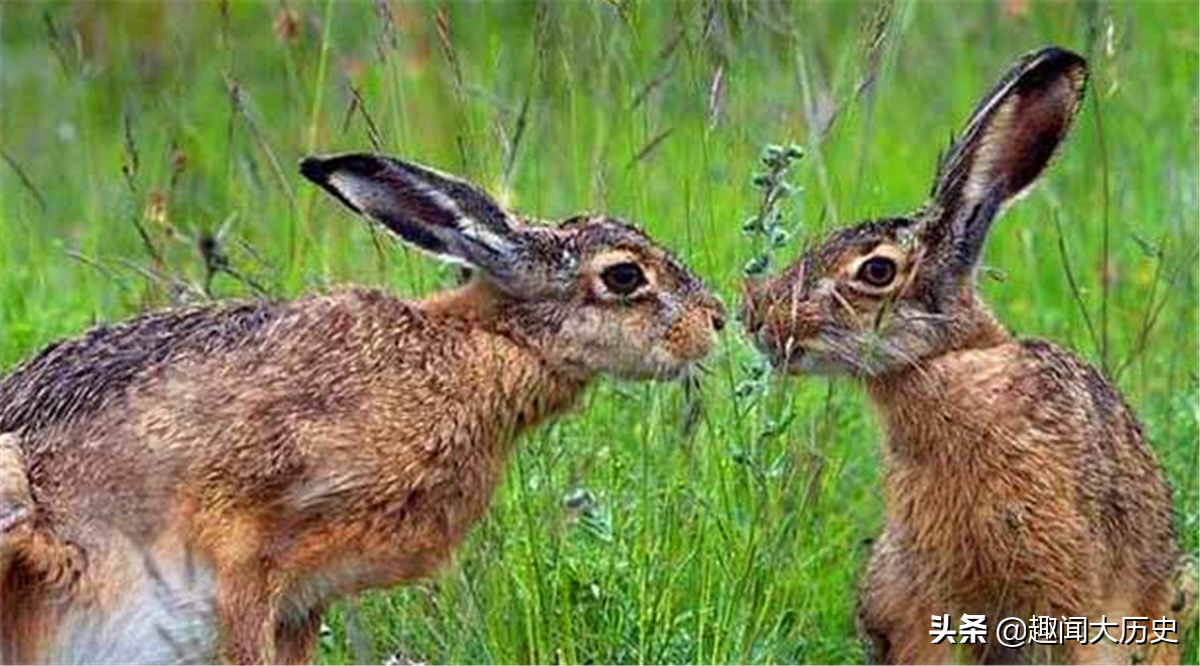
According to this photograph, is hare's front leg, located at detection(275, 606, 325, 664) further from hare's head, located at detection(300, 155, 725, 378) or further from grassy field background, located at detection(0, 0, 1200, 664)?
hare's head, located at detection(300, 155, 725, 378)

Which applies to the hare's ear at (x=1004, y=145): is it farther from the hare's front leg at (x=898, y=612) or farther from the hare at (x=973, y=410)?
the hare's front leg at (x=898, y=612)

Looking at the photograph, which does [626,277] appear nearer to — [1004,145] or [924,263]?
[924,263]

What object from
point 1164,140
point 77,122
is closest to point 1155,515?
point 1164,140

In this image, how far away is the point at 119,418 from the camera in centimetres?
787

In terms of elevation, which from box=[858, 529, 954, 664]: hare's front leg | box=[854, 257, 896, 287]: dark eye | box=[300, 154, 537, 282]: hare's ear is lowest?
box=[858, 529, 954, 664]: hare's front leg

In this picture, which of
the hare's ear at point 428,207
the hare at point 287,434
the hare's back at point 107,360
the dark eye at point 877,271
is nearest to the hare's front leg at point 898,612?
the dark eye at point 877,271

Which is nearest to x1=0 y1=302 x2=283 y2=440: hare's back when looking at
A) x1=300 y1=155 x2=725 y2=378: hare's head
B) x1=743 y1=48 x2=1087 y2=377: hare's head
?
x1=300 y1=155 x2=725 y2=378: hare's head

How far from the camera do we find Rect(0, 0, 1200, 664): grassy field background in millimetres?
8305

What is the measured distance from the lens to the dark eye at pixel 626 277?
823 centimetres

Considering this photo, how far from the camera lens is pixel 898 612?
847 centimetres

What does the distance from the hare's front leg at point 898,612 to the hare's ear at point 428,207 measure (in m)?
1.07

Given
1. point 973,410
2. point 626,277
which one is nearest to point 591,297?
point 626,277

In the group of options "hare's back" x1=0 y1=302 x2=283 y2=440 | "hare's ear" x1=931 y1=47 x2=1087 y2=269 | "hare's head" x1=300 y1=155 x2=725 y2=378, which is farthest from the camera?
"hare's ear" x1=931 y1=47 x2=1087 y2=269

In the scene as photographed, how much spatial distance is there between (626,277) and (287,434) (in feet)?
2.86
